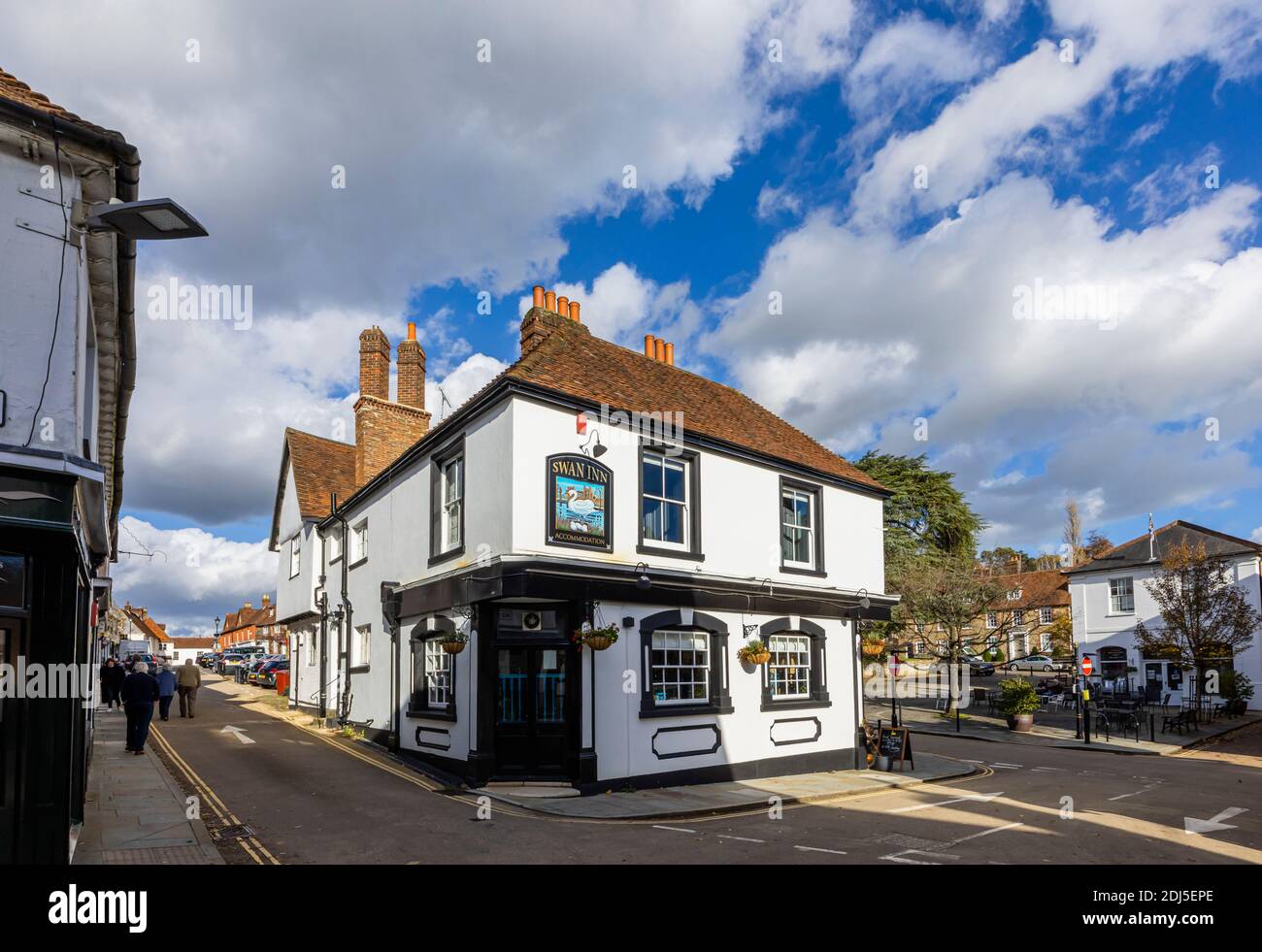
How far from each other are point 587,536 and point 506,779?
13.6 ft

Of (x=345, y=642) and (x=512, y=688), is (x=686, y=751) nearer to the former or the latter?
(x=512, y=688)

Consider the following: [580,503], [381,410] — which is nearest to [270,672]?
[381,410]

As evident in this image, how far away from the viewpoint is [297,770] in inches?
591

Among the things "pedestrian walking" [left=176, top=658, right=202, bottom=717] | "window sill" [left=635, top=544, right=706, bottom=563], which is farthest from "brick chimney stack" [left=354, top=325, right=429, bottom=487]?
"window sill" [left=635, top=544, right=706, bottom=563]

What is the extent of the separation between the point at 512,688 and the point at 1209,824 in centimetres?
1045

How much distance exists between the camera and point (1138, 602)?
38.0m

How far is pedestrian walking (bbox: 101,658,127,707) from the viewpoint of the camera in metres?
26.1

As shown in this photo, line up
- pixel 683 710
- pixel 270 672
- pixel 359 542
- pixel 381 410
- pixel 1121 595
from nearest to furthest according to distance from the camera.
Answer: pixel 683 710 < pixel 359 542 < pixel 381 410 < pixel 270 672 < pixel 1121 595

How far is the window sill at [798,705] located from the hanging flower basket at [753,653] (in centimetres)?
110

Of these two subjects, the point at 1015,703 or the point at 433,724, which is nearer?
the point at 433,724

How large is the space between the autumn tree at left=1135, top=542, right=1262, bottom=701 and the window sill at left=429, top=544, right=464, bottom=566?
27.9m

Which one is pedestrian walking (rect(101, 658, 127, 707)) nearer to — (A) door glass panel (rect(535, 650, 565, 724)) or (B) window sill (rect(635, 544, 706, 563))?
(A) door glass panel (rect(535, 650, 565, 724))
